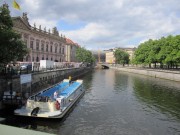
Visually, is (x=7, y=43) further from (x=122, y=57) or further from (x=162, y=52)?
(x=122, y=57)

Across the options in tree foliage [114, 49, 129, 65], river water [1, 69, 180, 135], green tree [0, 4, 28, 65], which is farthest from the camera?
tree foliage [114, 49, 129, 65]

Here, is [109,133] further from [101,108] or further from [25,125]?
[101,108]

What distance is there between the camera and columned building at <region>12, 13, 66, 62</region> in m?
69.2

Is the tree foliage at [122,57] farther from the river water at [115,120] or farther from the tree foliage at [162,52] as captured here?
the river water at [115,120]

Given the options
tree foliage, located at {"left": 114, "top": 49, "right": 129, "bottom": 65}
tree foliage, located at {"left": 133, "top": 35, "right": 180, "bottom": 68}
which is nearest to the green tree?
tree foliage, located at {"left": 133, "top": 35, "right": 180, "bottom": 68}

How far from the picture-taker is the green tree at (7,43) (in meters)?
24.3

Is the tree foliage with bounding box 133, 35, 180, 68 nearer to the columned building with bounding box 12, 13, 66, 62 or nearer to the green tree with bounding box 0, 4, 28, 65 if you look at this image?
the columned building with bounding box 12, 13, 66, 62

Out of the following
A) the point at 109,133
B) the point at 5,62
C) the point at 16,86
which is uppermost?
the point at 5,62

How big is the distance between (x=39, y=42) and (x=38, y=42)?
0.55 meters

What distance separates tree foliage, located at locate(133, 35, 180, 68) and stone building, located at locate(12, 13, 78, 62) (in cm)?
3457

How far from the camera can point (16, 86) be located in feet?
100

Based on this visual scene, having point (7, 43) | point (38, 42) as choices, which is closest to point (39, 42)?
point (38, 42)

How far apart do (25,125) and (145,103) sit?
59.2 ft

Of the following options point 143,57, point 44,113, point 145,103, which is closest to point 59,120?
point 44,113
